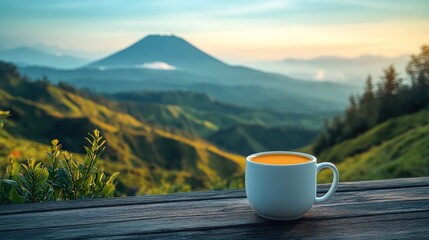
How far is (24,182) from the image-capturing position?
6.26 feet

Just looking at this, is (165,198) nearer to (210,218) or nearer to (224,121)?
(210,218)

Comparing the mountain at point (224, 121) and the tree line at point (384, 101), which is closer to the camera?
the tree line at point (384, 101)

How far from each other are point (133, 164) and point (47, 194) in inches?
3157

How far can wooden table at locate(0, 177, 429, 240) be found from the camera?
146 cm

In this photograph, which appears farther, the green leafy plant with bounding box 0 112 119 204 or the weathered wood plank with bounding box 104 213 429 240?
the green leafy plant with bounding box 0 112 119 204

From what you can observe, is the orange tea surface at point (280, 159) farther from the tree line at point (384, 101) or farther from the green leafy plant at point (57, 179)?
the tree line at point (384, 101)

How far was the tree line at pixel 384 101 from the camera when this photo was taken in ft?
133

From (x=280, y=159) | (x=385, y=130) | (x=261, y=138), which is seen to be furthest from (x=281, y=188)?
(x=261, y=138)

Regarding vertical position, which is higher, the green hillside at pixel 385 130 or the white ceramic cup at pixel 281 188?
the white ceramic cup at pixel 281 188

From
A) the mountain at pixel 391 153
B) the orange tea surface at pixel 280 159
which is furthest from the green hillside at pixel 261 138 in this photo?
the orange tea surface at pixel 280 159

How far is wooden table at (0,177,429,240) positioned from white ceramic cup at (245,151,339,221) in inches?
2.0

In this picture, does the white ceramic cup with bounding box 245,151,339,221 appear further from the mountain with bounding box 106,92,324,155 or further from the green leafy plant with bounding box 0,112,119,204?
the mountain with bounding box 106,92,324,155

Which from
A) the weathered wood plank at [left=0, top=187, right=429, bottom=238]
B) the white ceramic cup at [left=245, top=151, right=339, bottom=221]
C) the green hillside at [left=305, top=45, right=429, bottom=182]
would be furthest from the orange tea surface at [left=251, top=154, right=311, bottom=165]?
the green hillside at [left=305, top=45, right=429, bottom=182]

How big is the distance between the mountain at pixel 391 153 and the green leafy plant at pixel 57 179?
545 inches
